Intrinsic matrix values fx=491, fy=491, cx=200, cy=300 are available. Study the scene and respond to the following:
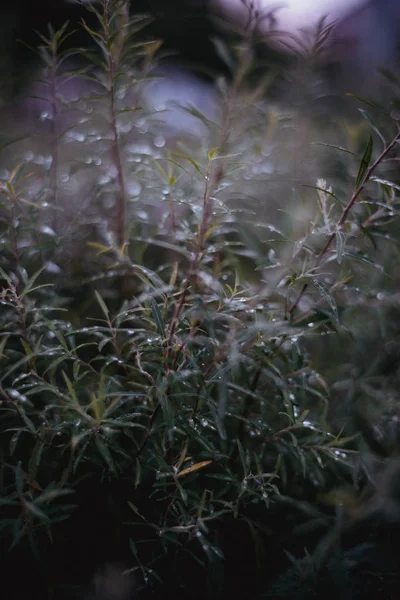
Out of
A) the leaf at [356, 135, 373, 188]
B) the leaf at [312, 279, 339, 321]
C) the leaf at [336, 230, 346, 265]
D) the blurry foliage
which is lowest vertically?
the blurry foliage

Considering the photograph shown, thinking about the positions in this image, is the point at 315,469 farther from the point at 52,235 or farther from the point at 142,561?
the point at 52,235

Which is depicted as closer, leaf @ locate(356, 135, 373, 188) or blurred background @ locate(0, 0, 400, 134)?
leaf @ locate(356, 135, 373, 188)

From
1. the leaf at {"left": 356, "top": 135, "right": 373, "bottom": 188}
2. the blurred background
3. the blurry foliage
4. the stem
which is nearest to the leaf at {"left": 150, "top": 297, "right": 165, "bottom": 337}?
the blurry foliage

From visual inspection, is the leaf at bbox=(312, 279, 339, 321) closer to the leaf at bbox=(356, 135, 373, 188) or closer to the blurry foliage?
the blurry foliage

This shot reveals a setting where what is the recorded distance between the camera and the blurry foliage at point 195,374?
690 mm

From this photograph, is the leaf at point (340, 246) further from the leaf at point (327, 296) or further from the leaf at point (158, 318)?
the leaf at point (158, 318)

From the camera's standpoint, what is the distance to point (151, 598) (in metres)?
0.75

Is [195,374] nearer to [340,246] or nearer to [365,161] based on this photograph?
[340,246]

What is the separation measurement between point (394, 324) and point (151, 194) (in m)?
0.59

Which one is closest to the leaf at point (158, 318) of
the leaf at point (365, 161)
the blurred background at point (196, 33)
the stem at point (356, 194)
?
the stem at point (356, 194)

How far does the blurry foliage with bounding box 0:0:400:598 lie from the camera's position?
69 cm

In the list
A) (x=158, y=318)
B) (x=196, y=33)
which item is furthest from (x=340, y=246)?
(x=196, y=33)

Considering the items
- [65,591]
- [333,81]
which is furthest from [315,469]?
[333,81]

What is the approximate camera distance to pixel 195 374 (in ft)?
2.23
